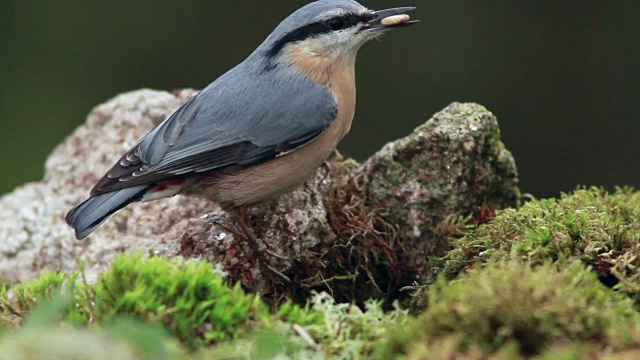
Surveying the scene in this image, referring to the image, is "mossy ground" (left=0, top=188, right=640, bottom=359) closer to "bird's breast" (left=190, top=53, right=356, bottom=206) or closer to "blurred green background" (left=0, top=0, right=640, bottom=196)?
"bird's breast" (left=190, top=53, right=356, bottom=206)

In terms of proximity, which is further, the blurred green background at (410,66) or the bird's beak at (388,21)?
the blurred green background at (410,66)

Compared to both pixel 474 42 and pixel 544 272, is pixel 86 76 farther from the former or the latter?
pixel 544 272

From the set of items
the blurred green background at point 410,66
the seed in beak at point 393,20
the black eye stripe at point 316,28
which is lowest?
the blurred green background at point 410,66

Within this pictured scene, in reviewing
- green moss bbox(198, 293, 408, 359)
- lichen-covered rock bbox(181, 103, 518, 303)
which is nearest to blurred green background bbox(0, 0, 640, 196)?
lichen-covered rock bbox(181, 103, 518, 303)

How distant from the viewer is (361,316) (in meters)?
2.11

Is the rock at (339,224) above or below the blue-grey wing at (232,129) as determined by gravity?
below

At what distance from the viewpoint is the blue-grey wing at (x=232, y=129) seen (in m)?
3.62

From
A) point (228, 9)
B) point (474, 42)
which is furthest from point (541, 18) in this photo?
point (228, 9)

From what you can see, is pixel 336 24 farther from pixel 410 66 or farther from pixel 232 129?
pixel 410 66

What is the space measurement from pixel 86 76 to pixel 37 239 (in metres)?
3.87

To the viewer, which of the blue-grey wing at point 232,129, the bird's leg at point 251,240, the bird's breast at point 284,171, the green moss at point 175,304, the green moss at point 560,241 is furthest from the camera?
the blue-grey wing at point 232,129

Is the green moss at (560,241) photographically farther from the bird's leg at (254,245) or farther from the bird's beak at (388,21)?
the bird's beak at (388,21)

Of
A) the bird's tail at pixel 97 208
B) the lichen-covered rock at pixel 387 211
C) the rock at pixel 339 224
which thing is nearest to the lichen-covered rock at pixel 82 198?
the rock at pixel 339 224

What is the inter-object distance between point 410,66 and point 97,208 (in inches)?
184
